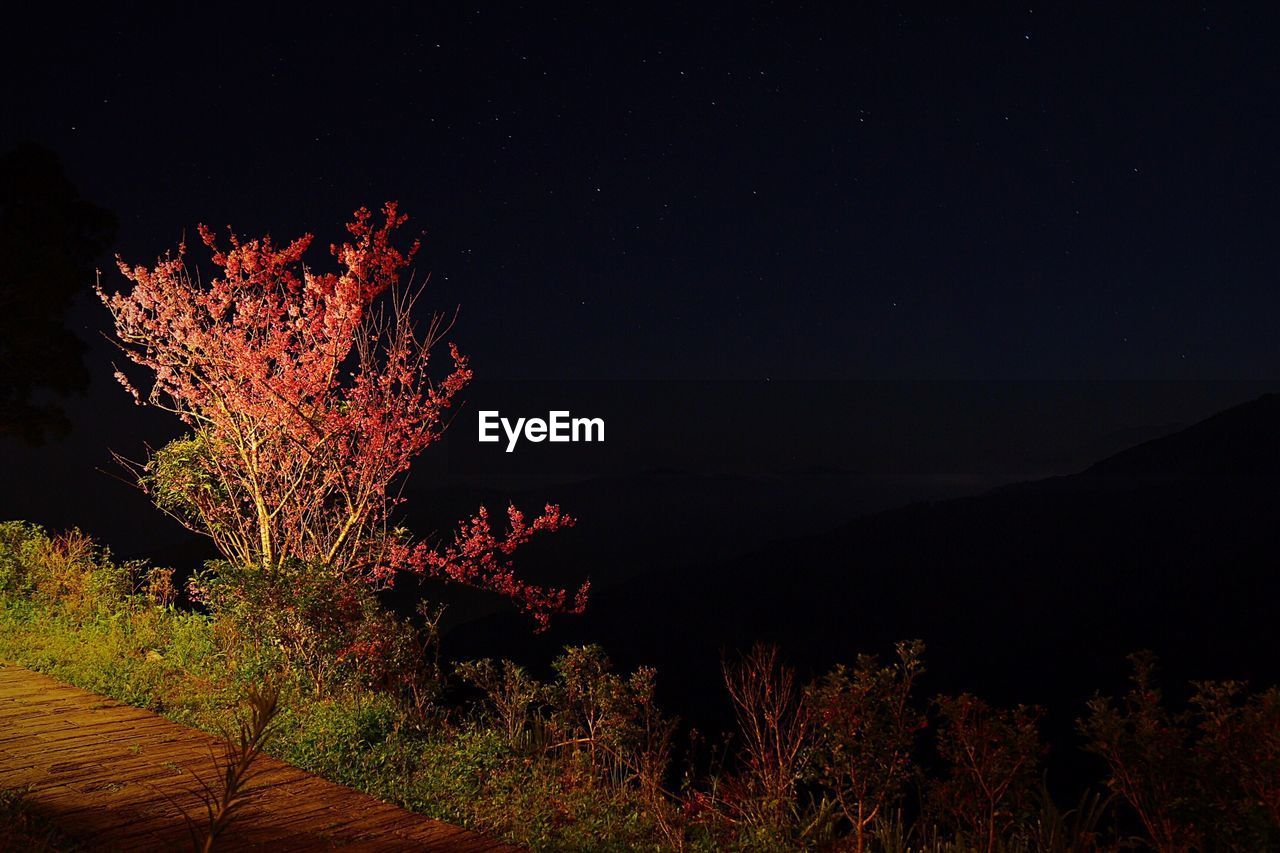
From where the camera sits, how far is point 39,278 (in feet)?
45.4

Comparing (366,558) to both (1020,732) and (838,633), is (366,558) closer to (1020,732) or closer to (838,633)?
(1020,732)

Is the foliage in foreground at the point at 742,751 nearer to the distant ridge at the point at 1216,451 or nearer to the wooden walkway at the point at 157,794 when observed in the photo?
the wooden walkway at the point at 157,794

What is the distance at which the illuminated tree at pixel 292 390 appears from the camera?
784 centimetres

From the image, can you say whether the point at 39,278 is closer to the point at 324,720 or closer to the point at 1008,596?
the point at 324,720

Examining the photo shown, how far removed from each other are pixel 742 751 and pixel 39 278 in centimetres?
1401

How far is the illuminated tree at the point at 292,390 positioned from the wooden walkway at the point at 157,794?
96.9 inches

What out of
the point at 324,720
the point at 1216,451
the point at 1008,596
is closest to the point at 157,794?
the point at 324,720

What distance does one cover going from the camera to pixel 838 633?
5597 cm

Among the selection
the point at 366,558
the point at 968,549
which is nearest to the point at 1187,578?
the point at 968,549

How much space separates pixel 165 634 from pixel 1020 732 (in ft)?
22.2

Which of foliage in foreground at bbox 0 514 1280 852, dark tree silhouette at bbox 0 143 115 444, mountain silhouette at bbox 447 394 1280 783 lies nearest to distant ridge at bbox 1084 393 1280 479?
mountain silhouette at bbox 447 394 1280 783

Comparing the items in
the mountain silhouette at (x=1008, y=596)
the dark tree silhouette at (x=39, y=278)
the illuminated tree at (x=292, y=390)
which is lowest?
the mountain silhouette at (x=1008, y=596)

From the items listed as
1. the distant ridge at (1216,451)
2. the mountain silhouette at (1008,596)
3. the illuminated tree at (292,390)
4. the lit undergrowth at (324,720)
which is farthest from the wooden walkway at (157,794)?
the distant ridge at (1216,451)

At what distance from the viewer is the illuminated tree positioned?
7840 millimetres
